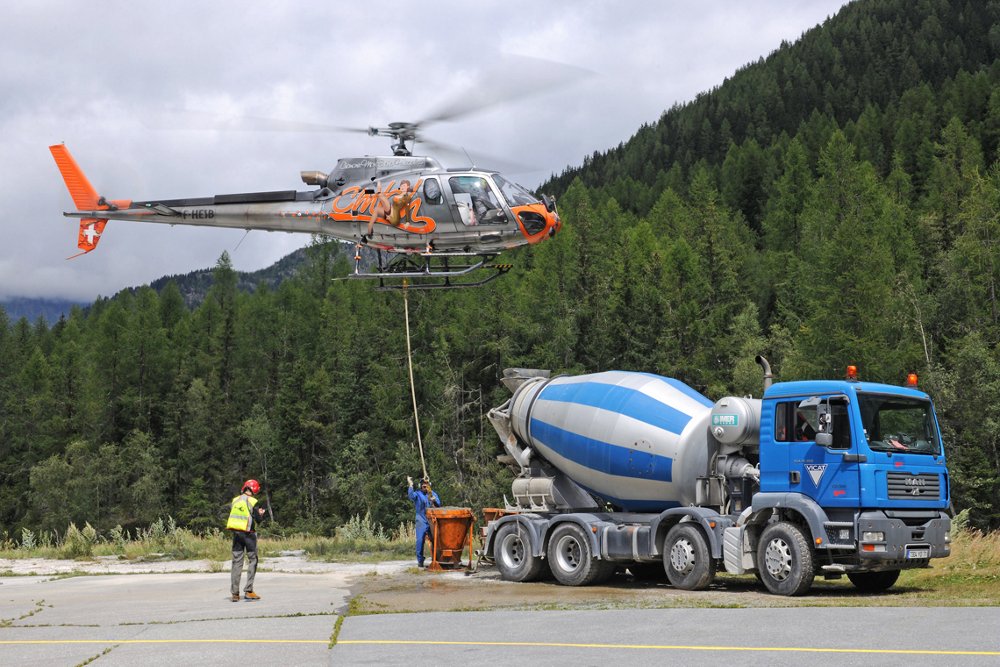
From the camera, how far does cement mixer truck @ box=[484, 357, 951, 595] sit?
47.9ft

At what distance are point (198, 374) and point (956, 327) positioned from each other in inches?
2550

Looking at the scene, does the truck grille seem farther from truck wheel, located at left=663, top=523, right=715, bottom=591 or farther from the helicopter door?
the helicopter door

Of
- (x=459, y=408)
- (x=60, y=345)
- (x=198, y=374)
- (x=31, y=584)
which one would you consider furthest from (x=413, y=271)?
(x=60, y=345)

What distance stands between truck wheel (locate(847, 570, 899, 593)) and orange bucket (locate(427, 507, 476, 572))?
809 cm

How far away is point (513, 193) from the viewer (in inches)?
915

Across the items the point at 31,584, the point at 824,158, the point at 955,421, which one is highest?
the point at 824,158

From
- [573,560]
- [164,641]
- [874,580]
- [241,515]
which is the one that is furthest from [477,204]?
[164,641]

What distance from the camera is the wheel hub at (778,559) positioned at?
14970mm

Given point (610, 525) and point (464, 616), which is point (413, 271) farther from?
point (464, 616)

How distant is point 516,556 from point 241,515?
588 cm

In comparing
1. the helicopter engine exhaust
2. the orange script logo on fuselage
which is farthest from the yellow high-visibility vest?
the helicopter engine exhaust

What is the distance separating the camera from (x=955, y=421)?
1891 inches

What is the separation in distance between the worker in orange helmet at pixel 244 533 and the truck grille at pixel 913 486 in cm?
945

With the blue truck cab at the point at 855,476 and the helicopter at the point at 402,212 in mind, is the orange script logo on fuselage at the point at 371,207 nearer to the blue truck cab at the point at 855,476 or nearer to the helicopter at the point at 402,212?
the helicopter at the point at 402,212
